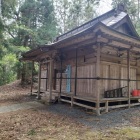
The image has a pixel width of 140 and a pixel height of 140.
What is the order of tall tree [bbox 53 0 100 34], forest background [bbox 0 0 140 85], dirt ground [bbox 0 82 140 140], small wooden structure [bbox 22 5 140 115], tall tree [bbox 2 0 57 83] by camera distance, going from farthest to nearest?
tall tree [bbox 53 0 100 34], tall tree [bbox 2 0 57 83], forest background [bbox 0 0 140 85], small wooden structure [bbox 22 5 140 115], dirt ground [bbox 0 82 140 140]

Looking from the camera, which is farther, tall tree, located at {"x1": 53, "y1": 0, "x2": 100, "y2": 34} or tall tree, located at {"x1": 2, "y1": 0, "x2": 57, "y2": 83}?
tall tree, located at {"x1": 53, "y1": 0, "x2": 100, "y2": 34}

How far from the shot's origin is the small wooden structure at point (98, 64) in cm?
727

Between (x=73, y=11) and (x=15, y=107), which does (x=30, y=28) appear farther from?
(x=15, y=107)

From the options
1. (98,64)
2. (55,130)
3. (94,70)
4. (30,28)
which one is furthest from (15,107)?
(30,28)

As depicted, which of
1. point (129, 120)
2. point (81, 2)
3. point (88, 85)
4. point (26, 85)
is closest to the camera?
point (129, 120)

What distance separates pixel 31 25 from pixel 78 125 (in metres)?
16.9

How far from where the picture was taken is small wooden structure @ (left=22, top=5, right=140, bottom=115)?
7.27 m

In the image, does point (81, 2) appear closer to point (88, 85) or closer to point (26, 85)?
point (26, 85)

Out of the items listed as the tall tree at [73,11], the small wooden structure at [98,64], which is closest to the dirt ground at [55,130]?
the small wooden structure at [98,64]

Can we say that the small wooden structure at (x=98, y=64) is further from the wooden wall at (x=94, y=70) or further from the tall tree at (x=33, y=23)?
the tall tree at (x=33, y=23)

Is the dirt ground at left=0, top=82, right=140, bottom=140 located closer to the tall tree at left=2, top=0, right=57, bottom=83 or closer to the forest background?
the forest background

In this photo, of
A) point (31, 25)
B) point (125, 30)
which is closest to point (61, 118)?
point (125, 30)

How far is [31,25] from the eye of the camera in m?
20.0

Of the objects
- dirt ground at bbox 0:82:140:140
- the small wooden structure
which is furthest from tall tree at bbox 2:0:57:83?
dirt ground at bbox 0:82:140:140
